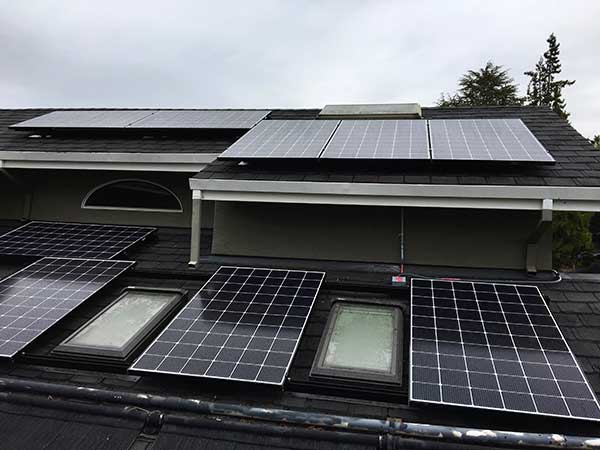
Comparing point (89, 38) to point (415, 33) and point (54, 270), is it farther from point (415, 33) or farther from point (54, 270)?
point (54, 270)

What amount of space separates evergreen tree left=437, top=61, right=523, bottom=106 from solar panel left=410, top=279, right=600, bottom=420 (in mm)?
30596

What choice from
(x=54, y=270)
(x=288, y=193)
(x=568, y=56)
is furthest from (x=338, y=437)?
(x=568, y=56)

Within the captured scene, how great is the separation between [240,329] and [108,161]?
415 centimetres

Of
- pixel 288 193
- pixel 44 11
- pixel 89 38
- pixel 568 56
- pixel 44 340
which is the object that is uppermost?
pixel 568 56

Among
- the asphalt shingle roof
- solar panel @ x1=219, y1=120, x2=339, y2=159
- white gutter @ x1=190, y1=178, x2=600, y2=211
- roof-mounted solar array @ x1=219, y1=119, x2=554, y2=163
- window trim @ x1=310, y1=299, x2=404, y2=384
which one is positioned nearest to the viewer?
window trim @ x1=310, y1=299, x2=404, y2=384

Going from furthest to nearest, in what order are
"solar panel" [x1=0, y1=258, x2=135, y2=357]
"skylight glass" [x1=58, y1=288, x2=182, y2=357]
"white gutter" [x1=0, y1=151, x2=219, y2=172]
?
"white gutter" [x1=0, y1=151, x2=219, y2=172]
"solar panel" [x1=0, y1=258, x2=135, y2=357]
"skylight glass" [x1=58, y1=288, x2=182, y2=357]

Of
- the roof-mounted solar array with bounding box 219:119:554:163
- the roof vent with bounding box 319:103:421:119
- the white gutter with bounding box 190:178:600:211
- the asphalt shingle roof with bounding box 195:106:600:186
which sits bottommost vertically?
the white gutter with bounding box 190:178:600:211

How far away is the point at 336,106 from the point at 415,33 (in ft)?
27.4

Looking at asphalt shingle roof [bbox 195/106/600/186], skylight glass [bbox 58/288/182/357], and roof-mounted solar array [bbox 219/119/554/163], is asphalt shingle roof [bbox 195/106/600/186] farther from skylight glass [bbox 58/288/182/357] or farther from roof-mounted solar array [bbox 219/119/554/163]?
skylight glass [bbox 58/288/182/357]

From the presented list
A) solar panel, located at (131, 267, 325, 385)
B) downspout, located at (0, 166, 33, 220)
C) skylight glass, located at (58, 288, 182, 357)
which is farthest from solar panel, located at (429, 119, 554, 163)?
downspout, located at (0, 166, 33, 220)

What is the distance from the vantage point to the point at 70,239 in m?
6.00

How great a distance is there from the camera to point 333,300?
14.2 feet

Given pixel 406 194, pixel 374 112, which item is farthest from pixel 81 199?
pixel 374 112

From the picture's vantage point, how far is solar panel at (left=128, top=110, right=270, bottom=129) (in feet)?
22.8
